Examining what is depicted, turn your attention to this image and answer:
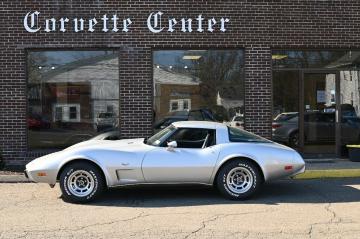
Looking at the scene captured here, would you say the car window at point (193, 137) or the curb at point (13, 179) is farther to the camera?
the curb at point (13, 179)

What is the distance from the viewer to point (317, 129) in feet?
46.1

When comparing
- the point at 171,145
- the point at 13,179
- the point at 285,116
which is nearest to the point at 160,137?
the point at 171,145

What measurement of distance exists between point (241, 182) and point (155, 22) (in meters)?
5.64

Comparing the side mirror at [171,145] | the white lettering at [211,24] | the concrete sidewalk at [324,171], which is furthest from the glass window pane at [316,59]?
the side mirror at [171,145]

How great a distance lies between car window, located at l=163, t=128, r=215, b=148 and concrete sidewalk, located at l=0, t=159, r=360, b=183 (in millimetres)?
2863

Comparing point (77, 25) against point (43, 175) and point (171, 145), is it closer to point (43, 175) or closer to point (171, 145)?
point (43, 175)

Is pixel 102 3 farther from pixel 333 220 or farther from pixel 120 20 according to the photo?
pixel 333 220

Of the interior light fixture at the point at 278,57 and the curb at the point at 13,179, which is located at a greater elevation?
the interior light fixture at the point at 278,57

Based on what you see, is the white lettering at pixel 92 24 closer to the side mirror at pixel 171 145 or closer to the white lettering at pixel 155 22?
the white lettering at pixel 155 22

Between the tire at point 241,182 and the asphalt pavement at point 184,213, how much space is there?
0.49 feet

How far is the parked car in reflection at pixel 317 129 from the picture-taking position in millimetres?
13797

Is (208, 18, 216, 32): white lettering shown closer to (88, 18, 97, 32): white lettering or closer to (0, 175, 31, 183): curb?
(88, 18, 97, 32): white lettering

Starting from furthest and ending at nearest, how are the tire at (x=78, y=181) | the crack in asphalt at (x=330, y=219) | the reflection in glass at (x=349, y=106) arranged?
the reflection in glass at (x=349, y=106), the tire at (x=78, y=181), the crack in asphalt at (x=330, y=219)

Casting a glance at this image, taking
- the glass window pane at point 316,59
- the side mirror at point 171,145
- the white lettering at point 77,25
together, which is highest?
the white lettering at point 77,25
